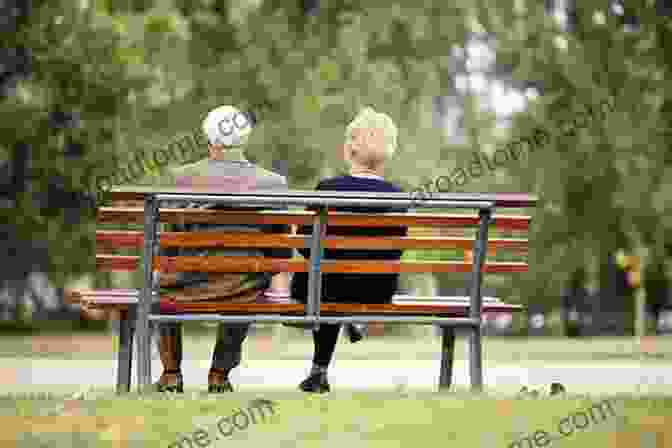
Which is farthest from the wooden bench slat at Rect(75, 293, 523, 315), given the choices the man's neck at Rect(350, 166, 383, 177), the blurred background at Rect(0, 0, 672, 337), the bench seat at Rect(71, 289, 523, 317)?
the blurred background at Rect(0, 0, 672, 337)

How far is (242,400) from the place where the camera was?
26.9 ft

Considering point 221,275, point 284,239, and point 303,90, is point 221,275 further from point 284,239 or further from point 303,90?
point 303,90

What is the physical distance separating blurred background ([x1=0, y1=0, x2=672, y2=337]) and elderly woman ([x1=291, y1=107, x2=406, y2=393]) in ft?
66.0

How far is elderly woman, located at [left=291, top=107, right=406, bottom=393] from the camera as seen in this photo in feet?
31.5

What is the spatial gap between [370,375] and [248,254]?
5580 mm

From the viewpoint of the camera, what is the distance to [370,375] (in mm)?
14930

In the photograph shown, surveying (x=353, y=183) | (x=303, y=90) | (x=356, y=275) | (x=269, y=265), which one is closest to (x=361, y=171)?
(x=353, y=183)

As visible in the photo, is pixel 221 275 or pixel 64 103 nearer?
pixel 221 275

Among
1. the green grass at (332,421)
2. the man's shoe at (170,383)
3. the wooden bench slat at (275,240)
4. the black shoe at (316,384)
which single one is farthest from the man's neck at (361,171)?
the green grass at (332,421)

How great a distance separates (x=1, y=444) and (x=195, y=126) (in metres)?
26.4

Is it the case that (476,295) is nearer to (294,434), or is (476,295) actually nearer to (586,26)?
(294,434)

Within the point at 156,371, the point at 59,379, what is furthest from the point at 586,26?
the point at 59,379

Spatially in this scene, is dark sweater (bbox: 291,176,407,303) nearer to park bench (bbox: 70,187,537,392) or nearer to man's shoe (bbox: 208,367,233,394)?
park bench (bbox: 70,187,537,392)

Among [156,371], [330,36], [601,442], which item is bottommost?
[156,371]
